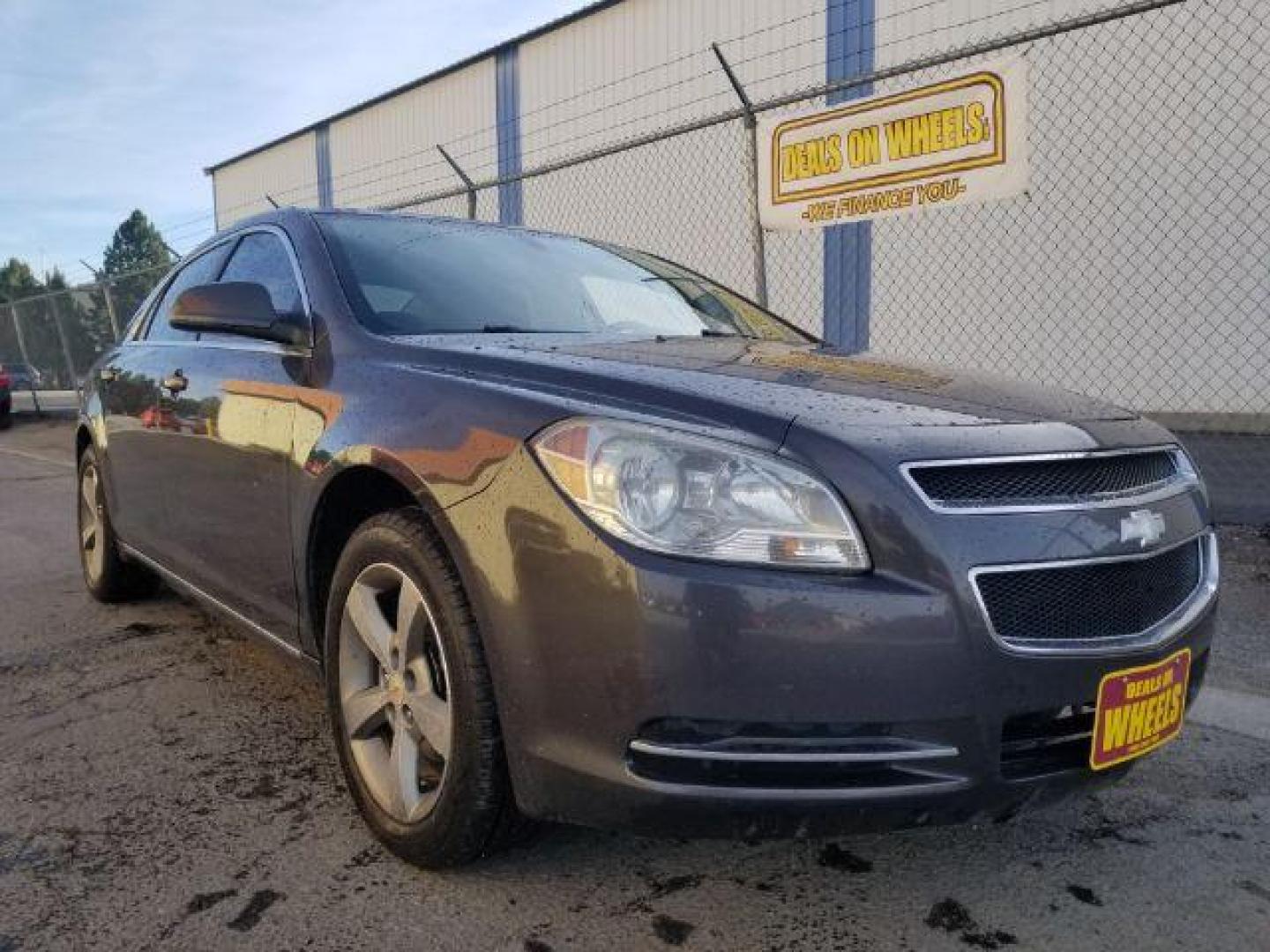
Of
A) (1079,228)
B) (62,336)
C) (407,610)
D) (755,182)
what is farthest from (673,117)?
(407,610)

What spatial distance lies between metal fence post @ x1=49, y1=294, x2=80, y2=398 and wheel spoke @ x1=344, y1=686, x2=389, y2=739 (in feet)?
54.7

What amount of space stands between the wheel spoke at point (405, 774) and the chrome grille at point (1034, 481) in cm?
121

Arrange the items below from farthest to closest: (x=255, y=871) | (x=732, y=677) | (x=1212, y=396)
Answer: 1. (x=1212, y=396)
2. (x=255, y=871)
3. (x=732, y=677)

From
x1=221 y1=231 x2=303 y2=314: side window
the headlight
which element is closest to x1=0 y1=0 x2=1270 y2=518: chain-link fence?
x1=221 y1=231 x2=303 y2=314: side window

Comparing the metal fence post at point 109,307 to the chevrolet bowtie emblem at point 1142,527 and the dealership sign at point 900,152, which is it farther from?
the chevrolet bowtie emblem at point 1142,527

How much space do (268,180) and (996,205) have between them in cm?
1861

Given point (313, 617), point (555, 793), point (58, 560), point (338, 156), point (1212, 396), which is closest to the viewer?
point (555, 793)

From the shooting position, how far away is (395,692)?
2.28 meters

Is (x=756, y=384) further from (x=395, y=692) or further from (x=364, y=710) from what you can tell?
(x=364, y=710)

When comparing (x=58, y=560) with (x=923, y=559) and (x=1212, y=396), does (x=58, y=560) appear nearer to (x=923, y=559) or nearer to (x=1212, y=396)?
(x=923, y=559)

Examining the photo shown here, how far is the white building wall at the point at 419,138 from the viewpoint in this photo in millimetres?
17625

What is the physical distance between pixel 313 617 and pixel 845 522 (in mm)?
1489

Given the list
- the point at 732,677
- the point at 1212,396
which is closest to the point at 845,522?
the point at 732,677

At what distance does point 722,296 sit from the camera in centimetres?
372
